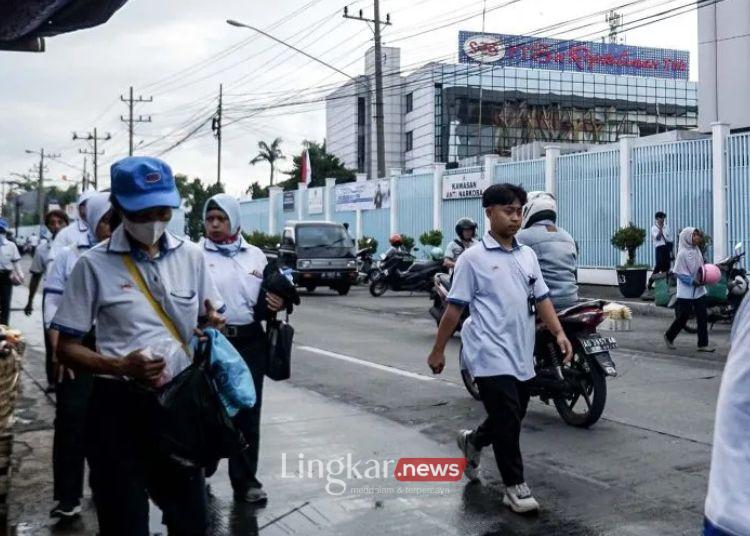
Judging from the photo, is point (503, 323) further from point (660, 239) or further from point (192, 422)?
point (660, 239)

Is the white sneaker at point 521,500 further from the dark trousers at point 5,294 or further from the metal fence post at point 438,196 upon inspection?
the metal fence post at point 438,196

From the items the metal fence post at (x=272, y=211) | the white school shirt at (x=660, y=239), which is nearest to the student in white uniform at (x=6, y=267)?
the white school shirt at (x=660, y=239)

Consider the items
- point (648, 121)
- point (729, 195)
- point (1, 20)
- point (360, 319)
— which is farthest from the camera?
point (648, 121)

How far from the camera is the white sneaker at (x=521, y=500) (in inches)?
205

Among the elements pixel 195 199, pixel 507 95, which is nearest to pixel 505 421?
pixel 195 199

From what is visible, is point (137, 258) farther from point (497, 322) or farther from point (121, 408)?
point (497, 322)

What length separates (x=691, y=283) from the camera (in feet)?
38.7

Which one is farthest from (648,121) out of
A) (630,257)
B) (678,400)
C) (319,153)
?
(678,400)

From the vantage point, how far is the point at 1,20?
7086 millimetres

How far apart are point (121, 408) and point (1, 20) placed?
4.71m

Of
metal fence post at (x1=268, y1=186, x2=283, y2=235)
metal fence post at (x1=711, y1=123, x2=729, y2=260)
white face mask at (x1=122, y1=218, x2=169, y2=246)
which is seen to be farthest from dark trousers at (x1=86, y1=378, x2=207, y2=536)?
metal fence post at (x1=268, y1=186, x2=283, y2=235)

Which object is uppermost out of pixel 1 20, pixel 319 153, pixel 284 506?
pixel 319 153

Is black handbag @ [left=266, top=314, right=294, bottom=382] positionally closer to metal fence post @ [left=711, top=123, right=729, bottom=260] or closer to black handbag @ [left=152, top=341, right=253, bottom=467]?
black handbag @ [left=152, top=341, right=253, bottom=467]

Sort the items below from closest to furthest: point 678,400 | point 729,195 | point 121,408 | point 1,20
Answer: point 121,408
point 1,20
point 678,400
point 729,195
